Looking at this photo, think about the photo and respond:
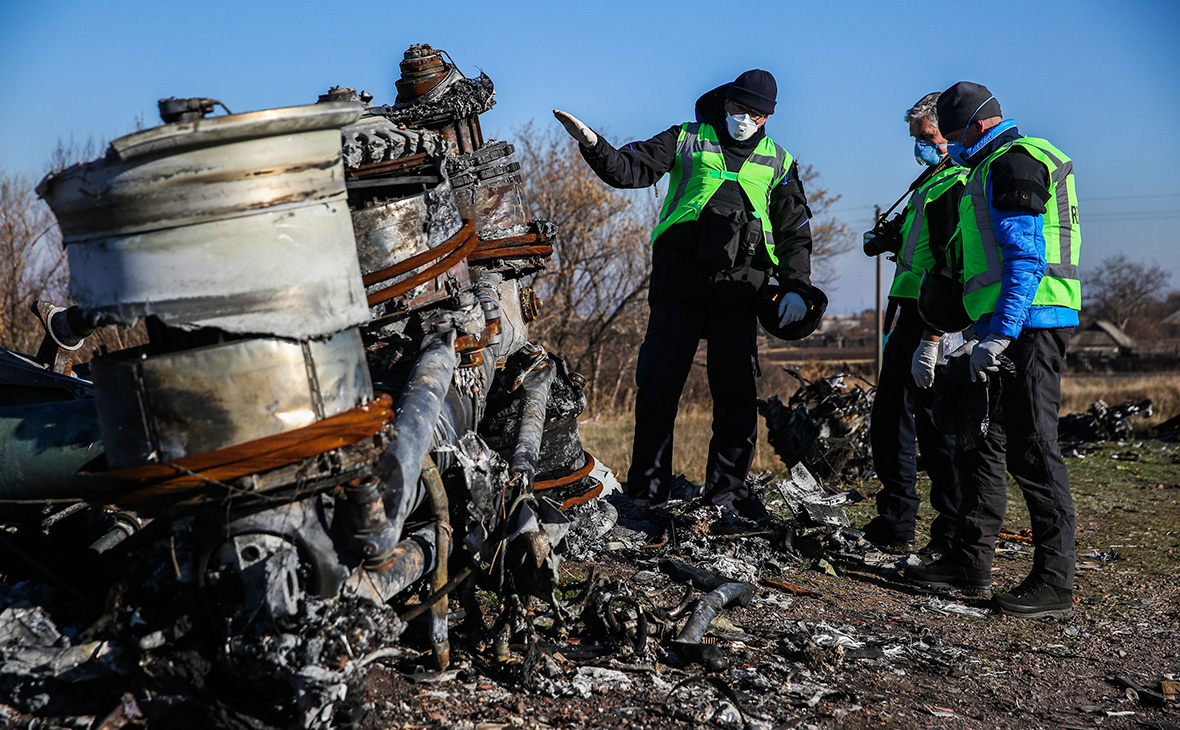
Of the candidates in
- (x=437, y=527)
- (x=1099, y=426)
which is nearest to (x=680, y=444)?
(x=1099, y=426)

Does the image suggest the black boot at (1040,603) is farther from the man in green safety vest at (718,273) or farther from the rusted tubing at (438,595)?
the rusted tubing at (438,595)

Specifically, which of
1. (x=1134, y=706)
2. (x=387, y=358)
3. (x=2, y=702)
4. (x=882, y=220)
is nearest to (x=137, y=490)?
(x=2, y=702)

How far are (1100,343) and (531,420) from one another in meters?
51.4

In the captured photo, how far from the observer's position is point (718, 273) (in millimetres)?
4488

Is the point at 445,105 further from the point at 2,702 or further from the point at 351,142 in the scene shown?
the point at 2,702

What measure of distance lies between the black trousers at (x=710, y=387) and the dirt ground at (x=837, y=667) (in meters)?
0.43

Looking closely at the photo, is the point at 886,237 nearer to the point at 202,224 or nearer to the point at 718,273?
the point at 718,273

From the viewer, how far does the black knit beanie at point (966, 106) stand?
4.10 m

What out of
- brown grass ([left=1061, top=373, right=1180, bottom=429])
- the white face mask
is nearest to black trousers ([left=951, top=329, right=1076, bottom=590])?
the white face mask

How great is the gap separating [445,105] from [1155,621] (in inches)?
146

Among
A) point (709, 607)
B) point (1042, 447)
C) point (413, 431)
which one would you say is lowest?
point (709, 607)

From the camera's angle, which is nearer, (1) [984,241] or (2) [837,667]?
(2) [837,667]

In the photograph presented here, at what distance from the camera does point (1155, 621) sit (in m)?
3.65

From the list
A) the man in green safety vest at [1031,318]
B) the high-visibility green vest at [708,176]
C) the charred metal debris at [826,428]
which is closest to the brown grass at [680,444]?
the charred metal debris at [826,428]
